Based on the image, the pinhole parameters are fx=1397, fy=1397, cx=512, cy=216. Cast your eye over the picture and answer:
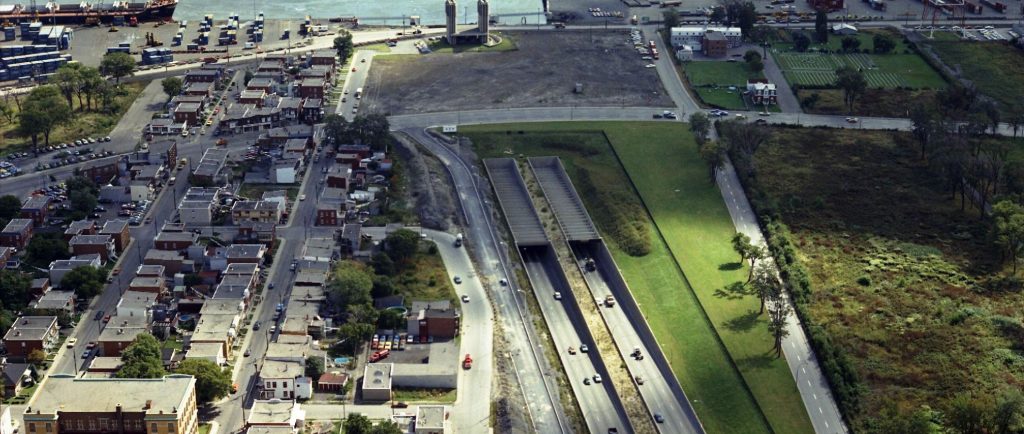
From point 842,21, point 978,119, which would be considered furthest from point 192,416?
point 842,21

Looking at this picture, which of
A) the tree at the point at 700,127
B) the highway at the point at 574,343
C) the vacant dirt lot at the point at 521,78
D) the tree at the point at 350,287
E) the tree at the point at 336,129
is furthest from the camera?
the vacant dirt lot at the point at 521,78

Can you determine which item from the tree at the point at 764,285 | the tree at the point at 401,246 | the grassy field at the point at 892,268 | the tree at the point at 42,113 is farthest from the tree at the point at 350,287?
the tree at the point at 42,113

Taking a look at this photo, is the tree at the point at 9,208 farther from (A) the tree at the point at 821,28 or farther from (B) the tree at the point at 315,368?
(A) the tree at the point at 821,28

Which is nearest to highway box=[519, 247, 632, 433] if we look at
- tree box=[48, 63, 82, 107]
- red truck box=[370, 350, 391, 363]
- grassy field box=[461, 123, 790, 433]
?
grassy field box=[461, 123, 790, 433]

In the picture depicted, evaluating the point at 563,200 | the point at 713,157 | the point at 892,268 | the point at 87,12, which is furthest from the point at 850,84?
the point at 87,12

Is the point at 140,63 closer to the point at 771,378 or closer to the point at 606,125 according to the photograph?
the point at 606,125

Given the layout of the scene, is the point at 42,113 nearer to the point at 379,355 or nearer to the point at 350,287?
the point at 350,287

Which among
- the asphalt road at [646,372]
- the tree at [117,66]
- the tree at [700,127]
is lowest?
the asphalt road at [646,372]
